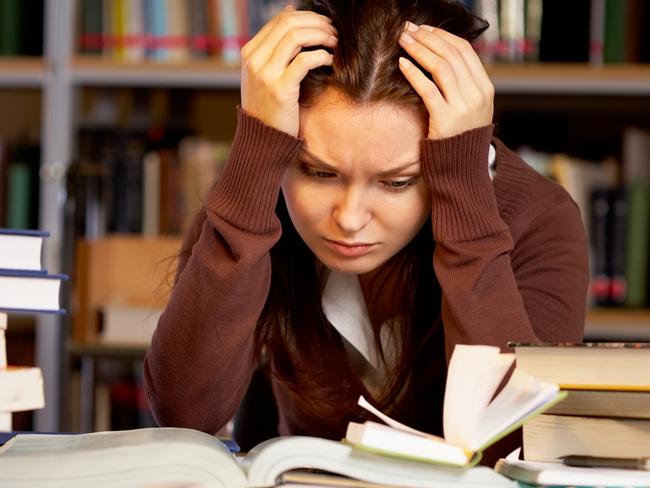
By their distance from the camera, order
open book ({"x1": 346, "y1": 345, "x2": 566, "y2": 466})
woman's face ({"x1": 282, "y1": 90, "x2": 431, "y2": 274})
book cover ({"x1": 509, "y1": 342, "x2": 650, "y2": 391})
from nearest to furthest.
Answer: open book ({"x1": 346, "y1": 345, "x2": 566, "y2": 466}), book cover ({"x1": 509, "y1": 342, "x2": 650, "y2": 391}), woman's face ({"x1": 282, "y1": 90, "x2": 431, "y2": 274})

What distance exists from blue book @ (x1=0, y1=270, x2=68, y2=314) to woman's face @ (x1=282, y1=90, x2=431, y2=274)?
0.96 ft

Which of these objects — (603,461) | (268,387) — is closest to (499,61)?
(268,387)

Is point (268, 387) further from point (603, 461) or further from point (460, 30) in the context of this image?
point (603, 461)

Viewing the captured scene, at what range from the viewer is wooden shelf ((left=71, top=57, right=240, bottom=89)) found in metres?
2.29

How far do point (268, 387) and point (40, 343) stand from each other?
0.85 metres

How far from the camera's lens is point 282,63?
1.04 m

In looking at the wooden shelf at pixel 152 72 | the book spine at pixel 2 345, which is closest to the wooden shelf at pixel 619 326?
the wooden shelf at pixel 152 72

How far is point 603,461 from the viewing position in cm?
77

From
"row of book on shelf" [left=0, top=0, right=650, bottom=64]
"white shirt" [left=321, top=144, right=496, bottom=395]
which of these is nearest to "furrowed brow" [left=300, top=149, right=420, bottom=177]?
"white shirt" [left=321, top=144, right=496, bottom=395]

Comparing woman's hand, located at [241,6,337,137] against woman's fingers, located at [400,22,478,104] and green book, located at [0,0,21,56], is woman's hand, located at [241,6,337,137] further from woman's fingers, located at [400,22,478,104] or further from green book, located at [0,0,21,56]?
green book, located at [0,0,21,56]

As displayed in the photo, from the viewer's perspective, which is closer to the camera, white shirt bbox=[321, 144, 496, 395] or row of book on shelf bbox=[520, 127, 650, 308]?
white shirt bbox=[321, 144, 496, 395]

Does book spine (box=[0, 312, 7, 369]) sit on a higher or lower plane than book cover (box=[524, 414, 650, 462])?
higher

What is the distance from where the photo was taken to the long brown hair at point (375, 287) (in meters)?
1.05

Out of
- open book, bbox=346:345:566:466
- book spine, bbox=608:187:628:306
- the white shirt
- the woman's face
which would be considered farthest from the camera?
book spine, bbox=608:187:628:306
